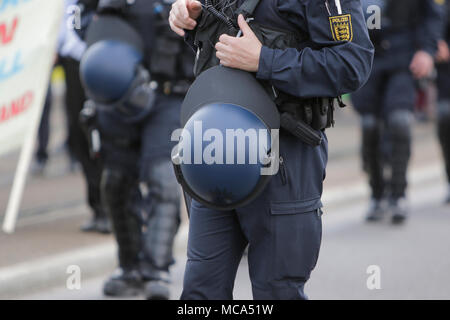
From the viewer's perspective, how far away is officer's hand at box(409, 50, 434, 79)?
24.1 feet

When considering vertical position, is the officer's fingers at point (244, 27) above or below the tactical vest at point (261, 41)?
above

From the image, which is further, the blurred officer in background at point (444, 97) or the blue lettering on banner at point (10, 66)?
the blurred officer in background at point (444, 97)

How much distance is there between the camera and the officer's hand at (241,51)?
119 inches

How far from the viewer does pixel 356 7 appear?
3.12 metres

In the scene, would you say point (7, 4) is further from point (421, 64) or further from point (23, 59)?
point (421, 64)

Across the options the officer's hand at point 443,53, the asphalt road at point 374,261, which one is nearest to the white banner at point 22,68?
the asphalt road at point 374,261

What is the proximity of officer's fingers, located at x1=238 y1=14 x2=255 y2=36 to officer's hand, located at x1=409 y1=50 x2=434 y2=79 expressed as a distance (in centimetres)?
455

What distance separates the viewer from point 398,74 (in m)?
7.39

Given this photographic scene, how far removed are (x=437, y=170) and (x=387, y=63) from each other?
133 inches

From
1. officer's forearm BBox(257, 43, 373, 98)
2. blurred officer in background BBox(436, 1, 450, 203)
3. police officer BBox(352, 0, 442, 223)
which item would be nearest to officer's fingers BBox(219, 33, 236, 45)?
officer's forearm BBox(257, 43, 373, 98)

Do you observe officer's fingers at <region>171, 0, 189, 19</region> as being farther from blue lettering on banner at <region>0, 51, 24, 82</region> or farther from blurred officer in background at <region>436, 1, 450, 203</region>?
blurred officer in background at <region>436, 1, 450, 203</region>

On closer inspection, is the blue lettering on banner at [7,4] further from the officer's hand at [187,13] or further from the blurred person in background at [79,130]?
the officer's hand at [187,13]

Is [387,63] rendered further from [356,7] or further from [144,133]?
[356,7]

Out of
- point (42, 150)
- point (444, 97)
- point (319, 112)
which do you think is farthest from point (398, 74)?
point (319, 112)
